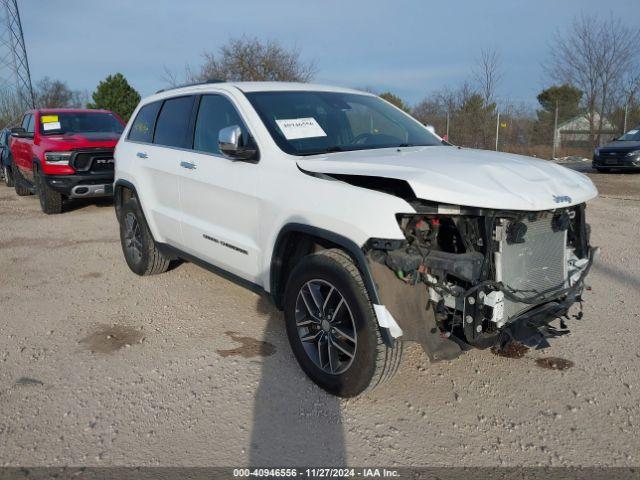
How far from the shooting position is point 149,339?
419cm

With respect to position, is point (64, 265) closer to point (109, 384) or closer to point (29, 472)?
point (109, 384)

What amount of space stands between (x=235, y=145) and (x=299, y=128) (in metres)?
0.49

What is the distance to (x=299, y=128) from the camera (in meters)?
3.75

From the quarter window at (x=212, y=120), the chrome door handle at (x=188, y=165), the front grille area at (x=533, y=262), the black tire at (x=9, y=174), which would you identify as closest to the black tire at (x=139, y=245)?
the chrome door handle at (x=188, y=165)

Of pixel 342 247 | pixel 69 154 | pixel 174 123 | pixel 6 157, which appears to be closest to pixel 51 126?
pixel 69 154

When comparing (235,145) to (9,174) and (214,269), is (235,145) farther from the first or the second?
(9,174)

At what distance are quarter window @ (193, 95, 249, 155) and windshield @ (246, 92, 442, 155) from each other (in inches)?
8.6

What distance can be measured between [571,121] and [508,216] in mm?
23854

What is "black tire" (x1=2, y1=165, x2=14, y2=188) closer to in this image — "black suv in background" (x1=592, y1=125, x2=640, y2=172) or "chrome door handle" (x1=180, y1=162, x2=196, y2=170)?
"chrome door handle" (x1=180, y1=162, x2=196, y2=170)

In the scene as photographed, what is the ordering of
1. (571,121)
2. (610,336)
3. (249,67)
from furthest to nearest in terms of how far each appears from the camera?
(571,121) < (249,67) < (610,336)

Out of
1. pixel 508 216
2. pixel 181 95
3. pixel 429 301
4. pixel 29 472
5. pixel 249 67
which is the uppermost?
pixel 249 67

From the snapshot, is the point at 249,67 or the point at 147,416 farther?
the point at 249,67

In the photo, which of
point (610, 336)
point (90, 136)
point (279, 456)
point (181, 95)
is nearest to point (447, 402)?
point (279, 456)

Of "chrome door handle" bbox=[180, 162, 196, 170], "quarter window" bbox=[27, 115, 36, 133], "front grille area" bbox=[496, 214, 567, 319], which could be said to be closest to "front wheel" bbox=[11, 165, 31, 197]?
"quarter window" bbox=[27, 115, 36, 133]
